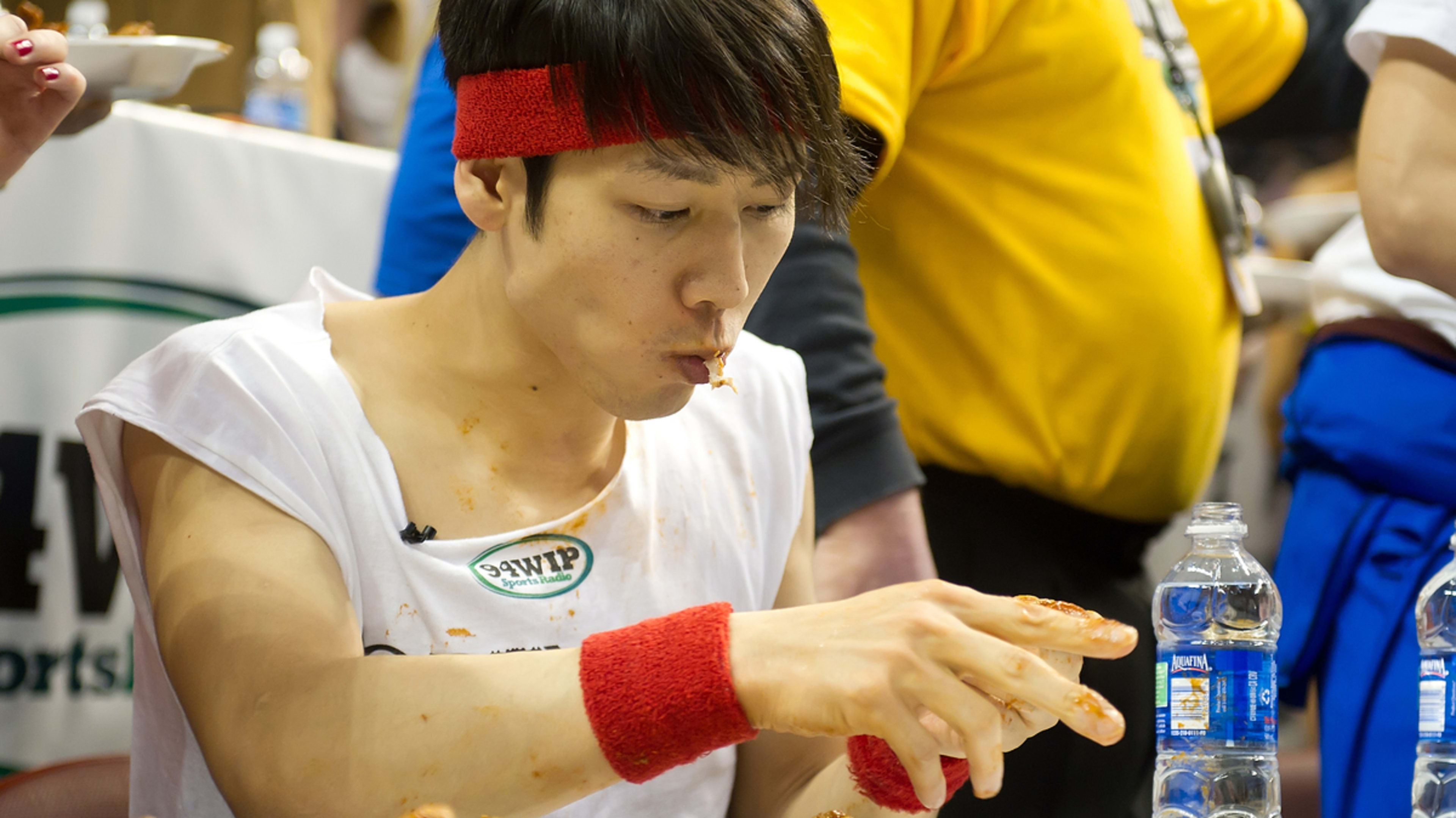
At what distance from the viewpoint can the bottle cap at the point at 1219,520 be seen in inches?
57.4

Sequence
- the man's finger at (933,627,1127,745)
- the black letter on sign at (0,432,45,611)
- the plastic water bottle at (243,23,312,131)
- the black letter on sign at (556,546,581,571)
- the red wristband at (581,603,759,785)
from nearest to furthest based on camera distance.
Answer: the man's finger at (933,627,1127,745), the red wristband at (581,603,759,785), the black letter on sign at (556,546,581,571), the black letter on sign at (0,432,45,611), the plastic water bottle at (243,23,312,131)

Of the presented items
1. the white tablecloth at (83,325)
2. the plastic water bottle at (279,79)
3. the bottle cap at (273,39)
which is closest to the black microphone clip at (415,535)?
the white tablecloth at (83,325)

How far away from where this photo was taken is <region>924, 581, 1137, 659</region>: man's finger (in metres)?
0.94

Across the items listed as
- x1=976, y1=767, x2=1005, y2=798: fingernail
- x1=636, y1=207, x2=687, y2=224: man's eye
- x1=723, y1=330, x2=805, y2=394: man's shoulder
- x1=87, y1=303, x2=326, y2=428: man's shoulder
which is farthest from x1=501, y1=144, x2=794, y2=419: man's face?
x1=976, y1=767, x2=1005, y2=798: fingernail

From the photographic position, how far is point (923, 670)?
95 cm

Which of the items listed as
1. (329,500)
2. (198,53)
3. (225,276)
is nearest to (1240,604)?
(329,500)

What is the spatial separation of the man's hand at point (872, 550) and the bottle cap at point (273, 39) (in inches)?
95.4

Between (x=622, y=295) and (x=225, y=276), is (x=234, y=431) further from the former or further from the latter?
(x=225, y=276)

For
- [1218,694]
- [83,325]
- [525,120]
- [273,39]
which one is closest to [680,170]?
[525,120]

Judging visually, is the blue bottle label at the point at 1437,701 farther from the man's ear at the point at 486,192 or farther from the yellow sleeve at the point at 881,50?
the man's ear at the point at 486,192

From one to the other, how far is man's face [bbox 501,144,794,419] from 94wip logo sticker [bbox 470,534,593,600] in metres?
0.18

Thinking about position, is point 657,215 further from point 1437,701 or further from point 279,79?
point 279,79

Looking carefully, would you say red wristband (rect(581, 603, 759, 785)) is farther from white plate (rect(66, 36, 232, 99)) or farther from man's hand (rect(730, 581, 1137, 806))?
white plate (rect(66, 36, 232, 99))

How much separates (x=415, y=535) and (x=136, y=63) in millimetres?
A: 739
